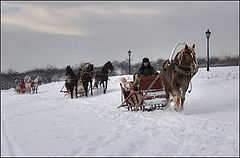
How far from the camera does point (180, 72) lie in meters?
12.7

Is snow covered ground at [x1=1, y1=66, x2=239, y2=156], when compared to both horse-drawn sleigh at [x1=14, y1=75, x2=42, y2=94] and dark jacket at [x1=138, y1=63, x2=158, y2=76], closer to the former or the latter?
dark jacket at [x1=138, y1=63, x2=158, y2=76]

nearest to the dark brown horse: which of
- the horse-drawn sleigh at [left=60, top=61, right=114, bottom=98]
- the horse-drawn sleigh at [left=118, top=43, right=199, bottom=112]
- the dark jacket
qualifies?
the horse-drawn sleigh at [left=118, top=43, right=199, bottom=112]

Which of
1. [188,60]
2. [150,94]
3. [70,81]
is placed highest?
[188,60]

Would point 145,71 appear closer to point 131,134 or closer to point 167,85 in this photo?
point 167,85

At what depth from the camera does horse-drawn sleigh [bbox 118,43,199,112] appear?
1263 cm

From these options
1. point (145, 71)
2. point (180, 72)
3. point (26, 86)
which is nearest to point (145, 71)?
point (145, 71)

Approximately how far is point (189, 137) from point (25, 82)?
26.2 m

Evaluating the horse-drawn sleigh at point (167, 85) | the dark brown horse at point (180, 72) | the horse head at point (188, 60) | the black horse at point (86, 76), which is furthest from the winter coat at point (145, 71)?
the black horse at point (86, 76)

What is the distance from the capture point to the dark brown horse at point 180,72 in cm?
1259

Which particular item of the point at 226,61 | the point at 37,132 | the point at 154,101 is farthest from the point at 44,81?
the point at 37,132

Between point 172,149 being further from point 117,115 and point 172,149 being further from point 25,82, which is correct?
point 25,82

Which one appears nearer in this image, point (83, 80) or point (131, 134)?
point (131, 134)

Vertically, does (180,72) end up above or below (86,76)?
above

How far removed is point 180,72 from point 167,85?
972mm
